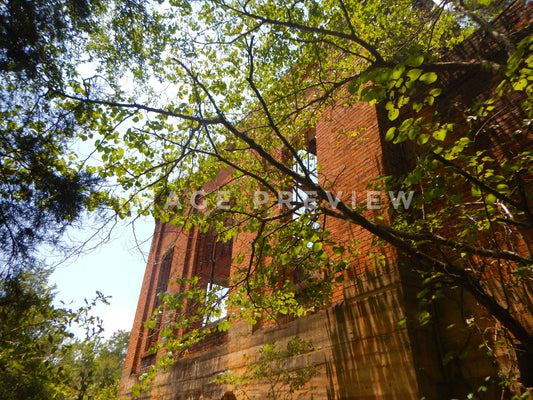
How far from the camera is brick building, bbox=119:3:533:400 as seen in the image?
3834 mm

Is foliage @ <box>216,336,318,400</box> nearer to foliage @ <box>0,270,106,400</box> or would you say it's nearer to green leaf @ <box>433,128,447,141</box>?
foliage @ <box>0,270,106,400</box>

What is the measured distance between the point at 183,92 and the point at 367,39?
366 centimetres

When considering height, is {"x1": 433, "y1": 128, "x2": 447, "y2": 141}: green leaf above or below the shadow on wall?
above

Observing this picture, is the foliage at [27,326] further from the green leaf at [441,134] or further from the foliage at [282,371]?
the green leaf at [441,134]

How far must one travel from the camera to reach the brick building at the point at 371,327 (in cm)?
383

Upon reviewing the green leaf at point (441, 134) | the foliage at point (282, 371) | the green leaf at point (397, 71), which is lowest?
the foliage at point (282, 371)

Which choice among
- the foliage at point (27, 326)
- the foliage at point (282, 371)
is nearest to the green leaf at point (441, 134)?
the foliage at point (282, 371)

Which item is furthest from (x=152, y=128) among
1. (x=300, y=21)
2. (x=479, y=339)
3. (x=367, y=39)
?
(x=479, y=339)

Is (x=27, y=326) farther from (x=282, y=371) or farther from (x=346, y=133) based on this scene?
(x=346, y=133)

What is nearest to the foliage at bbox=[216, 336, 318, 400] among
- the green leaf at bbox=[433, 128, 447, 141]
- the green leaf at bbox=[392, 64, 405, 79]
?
the green leaf at bbox=[433, 128, 447, 141]

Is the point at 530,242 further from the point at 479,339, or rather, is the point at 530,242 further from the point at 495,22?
the point at 495,22

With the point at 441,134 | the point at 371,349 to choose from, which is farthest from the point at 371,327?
the point at 441,134

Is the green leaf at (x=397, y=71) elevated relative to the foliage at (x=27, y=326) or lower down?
elevated

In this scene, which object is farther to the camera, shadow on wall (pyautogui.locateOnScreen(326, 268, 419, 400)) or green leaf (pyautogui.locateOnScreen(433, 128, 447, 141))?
shadow on wall (pyautogui.locateOnScreen(326, 268, 419, 400))
